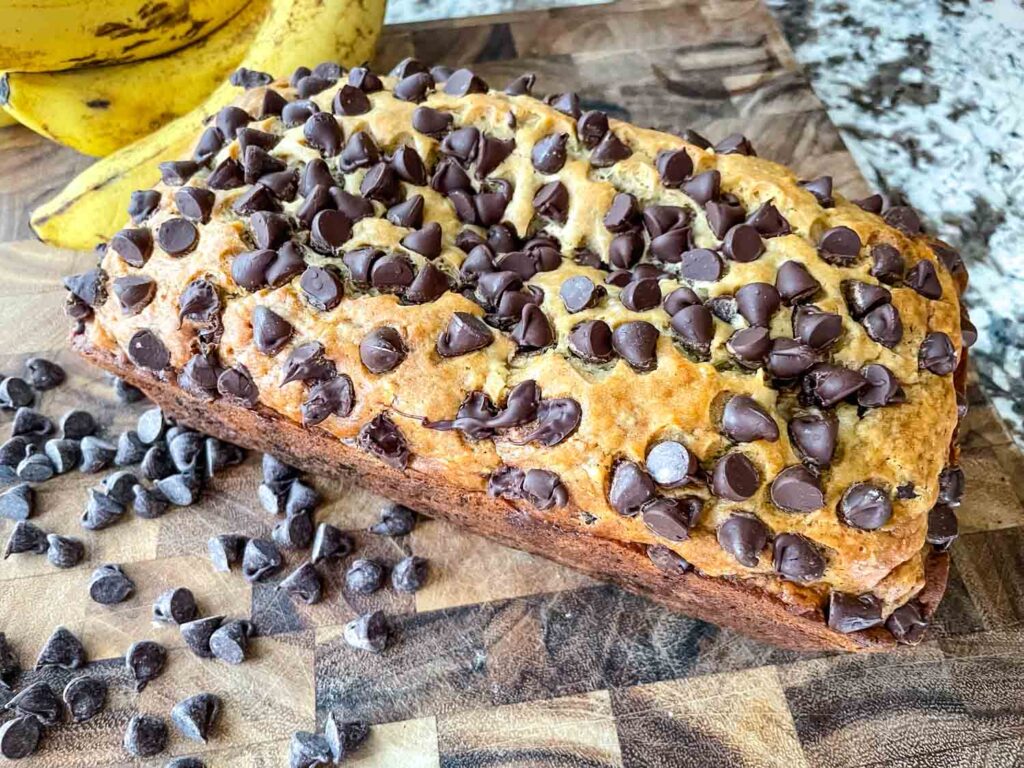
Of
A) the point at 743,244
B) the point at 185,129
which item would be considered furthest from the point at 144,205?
the point at 743,244

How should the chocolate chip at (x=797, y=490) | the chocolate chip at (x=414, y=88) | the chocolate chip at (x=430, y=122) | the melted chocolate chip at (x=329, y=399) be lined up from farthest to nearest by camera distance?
the chocolate chip at (x=414, y=88)
the chocolate chip at (x=430, y=122)
the melted chocolate chip at (x=329, y=399)
the chocolate chip at (x=797, y=490)

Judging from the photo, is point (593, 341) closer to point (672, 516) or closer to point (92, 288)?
point (672, 516)

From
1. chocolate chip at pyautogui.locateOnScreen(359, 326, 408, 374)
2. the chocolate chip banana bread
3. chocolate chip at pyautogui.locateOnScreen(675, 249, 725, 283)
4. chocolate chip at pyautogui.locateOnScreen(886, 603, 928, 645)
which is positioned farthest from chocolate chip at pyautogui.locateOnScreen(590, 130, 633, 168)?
chocolate chip at pyautogui.locateOnScreen(886, 603, 928, 645)

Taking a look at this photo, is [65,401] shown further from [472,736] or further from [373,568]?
[472,736]

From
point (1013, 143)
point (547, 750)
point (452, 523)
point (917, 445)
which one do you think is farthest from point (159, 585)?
point (1013, 143)

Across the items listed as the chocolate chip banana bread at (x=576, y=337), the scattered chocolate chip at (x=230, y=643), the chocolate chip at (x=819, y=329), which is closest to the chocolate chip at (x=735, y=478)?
the chocolate chip banana bread at (x=576, y=337)

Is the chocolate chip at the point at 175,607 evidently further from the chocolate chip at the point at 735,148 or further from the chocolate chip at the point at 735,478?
the chocolate chip at the point at 735,148

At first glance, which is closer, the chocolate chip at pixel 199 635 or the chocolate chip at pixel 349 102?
the chocolate chip at pixel 199 635
